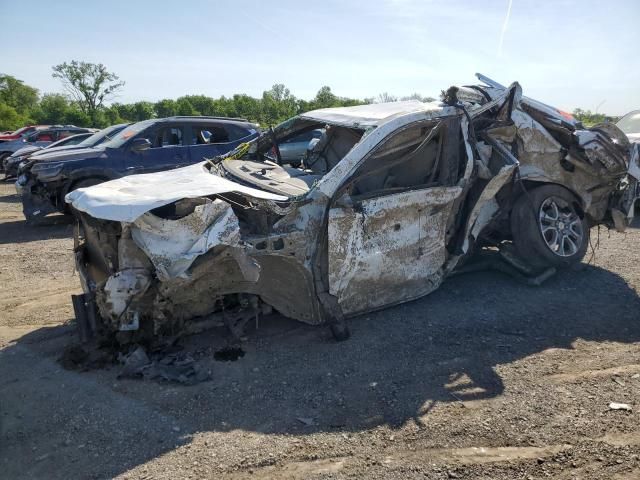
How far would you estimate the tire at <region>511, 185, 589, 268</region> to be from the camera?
5.09 meters

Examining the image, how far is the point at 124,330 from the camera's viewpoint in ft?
11.9

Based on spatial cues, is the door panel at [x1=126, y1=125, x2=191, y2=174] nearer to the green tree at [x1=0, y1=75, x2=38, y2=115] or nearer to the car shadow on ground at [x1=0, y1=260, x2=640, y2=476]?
the car shadow on ground at [x1=0, y1=260, x2=640, y2=476]

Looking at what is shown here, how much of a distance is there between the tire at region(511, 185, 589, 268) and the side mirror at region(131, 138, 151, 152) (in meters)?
5.91

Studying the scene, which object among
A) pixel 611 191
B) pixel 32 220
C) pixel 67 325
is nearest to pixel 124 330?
pixel 67 325

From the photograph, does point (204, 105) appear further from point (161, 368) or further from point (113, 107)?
point (161, 368)

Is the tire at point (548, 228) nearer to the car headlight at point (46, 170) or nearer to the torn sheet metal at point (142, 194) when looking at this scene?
the torn sheet metal at point (142, 194)

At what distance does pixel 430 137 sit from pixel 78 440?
11.4 ft

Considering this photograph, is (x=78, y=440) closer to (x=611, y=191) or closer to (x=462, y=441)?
(x=462, y=441)

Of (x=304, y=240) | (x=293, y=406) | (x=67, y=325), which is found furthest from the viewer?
(x=67, y=325)

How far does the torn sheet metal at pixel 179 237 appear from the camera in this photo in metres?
3.40

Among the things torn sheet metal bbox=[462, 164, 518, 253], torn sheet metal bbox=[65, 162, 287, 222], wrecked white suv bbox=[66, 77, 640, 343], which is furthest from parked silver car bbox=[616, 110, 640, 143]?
torn sheet metal bbox=[65, 162, 287, 222]

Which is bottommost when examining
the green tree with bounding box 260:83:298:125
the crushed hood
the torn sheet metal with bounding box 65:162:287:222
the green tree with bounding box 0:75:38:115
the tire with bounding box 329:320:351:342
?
the tire with bounding box 329:320:351:342

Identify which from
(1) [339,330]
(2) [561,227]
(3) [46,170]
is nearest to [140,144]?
(3) [46,170]

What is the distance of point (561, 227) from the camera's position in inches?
209
